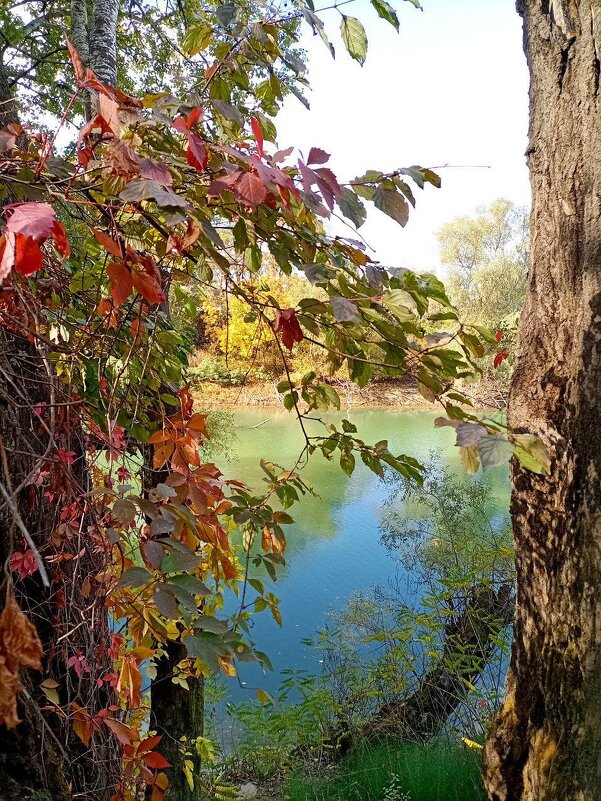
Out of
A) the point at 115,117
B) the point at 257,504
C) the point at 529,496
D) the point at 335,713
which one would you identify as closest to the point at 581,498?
the point at 529,496

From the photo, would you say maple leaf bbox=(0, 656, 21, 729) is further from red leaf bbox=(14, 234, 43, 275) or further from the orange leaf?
the orange leaf

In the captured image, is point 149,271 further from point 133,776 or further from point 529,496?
point 133,776

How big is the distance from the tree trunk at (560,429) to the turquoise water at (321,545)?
190 centimetres

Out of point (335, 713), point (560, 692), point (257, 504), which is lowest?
point (335, 713)

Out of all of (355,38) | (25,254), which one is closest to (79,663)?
(25,254)

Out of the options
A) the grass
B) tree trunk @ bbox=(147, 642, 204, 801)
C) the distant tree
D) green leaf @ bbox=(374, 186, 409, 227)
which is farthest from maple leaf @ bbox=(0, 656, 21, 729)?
the distant tree

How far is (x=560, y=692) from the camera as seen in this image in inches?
38.5

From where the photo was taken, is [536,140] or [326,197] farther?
[536,140]

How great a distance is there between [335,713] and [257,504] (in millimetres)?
3458

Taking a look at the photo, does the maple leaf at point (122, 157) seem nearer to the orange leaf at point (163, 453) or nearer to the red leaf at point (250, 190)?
the red leaf at point (250, 190)

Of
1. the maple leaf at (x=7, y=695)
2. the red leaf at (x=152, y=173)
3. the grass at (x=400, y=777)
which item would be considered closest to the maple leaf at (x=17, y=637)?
the maple leaf at (x=7, y=695)

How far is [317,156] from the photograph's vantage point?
0.61m

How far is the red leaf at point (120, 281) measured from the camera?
58 cm

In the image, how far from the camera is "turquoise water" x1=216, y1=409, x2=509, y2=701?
4.62m
